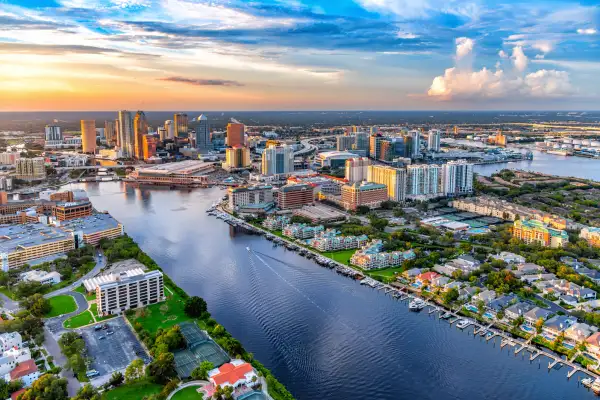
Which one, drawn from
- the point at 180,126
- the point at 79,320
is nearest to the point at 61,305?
the point at 79,320

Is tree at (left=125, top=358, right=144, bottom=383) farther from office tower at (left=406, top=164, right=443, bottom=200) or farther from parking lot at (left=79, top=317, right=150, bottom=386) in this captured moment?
office tower at (left=406, top=164, right=443, bottom=200)

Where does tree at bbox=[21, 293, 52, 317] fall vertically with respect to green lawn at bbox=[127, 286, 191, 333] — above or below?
above

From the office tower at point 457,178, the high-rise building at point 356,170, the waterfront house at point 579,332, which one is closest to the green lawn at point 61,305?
the waterfront house at point 579,332

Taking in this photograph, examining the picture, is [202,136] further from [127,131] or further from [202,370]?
[202,370]

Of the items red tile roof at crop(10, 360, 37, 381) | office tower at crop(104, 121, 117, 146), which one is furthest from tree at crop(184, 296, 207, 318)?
office tower at crop(104, 121, 117, 146)

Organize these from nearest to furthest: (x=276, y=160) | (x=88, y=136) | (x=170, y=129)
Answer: (x=276, y=160)
(x=88, y=136)
(x=170, y=129)

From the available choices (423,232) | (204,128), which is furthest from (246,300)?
(204,128)
